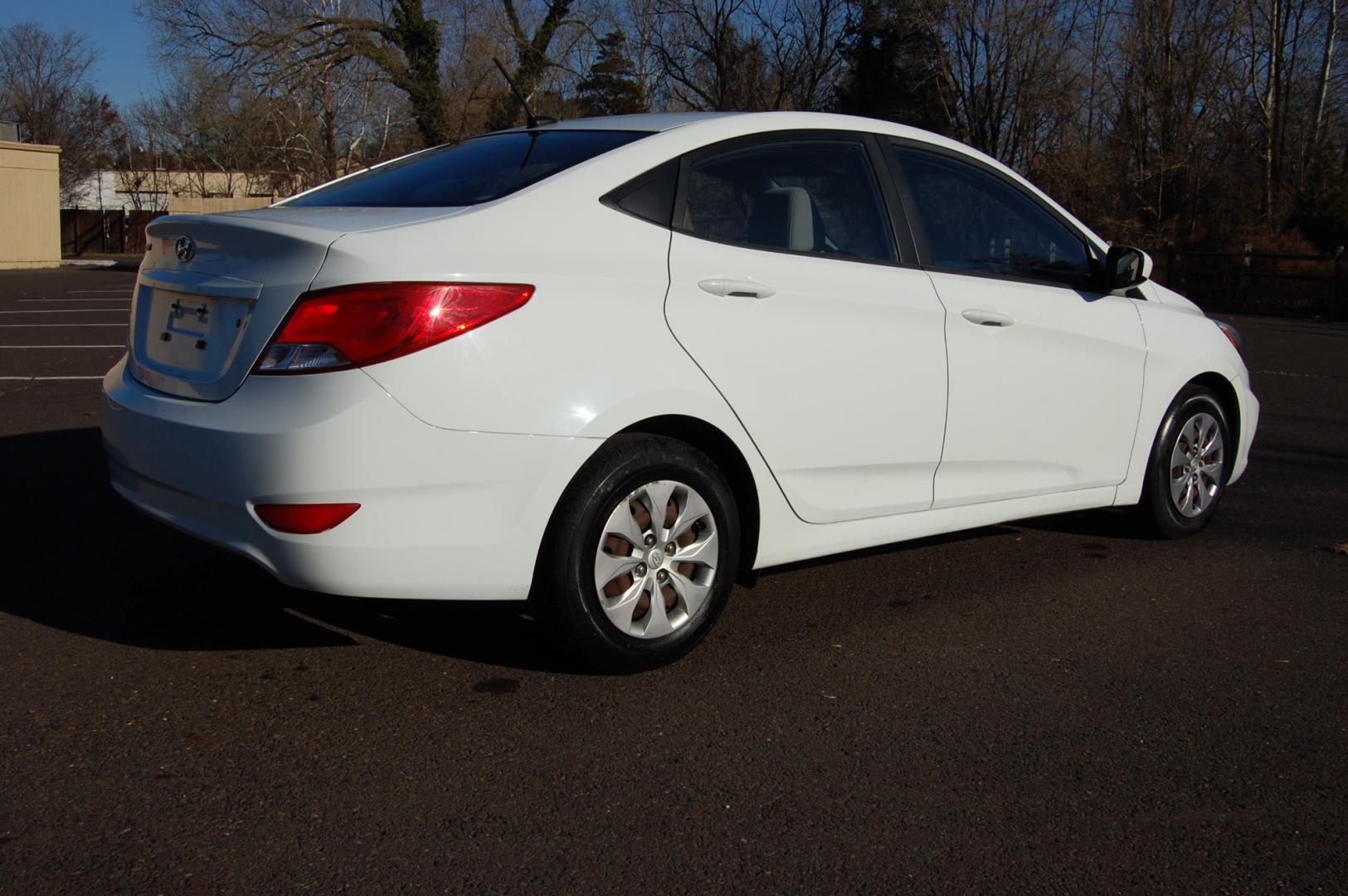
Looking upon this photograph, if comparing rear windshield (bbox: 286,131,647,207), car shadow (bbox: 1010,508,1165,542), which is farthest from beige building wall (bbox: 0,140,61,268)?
car shadow (bbox: 1010,508,1165,542)

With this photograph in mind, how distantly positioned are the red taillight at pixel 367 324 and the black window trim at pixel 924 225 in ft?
6.21

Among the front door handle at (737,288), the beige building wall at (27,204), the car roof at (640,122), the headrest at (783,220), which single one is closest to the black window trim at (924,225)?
the headrest at (783,220)

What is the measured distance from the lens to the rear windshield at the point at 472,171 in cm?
376

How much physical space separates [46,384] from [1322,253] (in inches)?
1044

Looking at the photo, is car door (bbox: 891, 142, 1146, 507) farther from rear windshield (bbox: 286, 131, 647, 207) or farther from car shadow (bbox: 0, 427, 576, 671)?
car shadow (bbox: 0, 427, 576, 671)

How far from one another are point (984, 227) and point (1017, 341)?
19.2 inches

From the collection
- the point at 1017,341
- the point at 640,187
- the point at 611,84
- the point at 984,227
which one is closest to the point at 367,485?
the point at 640,187

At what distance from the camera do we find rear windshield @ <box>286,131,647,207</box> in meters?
3.76

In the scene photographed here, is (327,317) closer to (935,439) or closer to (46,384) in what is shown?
(935,439)

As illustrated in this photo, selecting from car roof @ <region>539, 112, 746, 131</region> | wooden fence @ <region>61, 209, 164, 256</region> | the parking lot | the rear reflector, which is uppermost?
wooden fence @ <region>61, 209, 164, 256</region>

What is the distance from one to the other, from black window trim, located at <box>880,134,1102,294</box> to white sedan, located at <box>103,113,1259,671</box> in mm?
16

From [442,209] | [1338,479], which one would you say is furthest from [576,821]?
[1338,479]

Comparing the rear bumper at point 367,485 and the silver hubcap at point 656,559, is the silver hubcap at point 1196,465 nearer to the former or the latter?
the silver hubcap at point 656,559

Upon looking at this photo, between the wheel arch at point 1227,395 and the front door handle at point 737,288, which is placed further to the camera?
the wheel arch at point 1227,395
